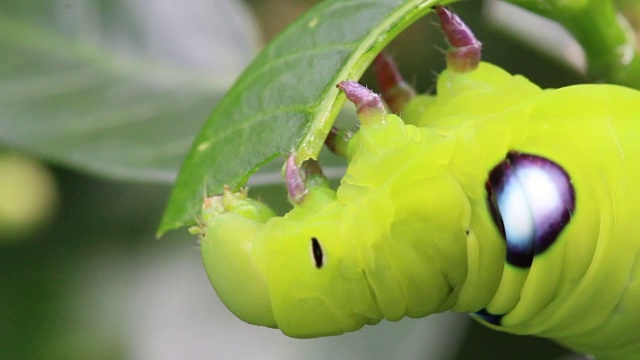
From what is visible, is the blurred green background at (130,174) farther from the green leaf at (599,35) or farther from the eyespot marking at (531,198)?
the eyespot marking at (531,198)

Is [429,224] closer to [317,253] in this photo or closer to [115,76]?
[317,253]

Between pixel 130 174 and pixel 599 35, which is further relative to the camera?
pixel 130 174

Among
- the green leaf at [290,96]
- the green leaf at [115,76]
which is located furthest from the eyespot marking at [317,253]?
the green leaf at [115,76]

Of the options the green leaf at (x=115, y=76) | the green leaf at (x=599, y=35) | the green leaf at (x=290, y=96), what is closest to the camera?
the green leaf at (x=290, y=96)

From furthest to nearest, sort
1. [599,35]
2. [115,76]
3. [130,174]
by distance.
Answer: [115,76], [130,174], [599,35]

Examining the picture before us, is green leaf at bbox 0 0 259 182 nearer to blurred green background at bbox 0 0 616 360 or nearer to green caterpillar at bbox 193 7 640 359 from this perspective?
blurred green background at bbox 0 0 616 360

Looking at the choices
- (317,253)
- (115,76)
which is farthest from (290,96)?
(115,76)

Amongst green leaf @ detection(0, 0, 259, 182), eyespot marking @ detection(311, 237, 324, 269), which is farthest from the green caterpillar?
green leaf @ detection(0, 0, 259, 182)
